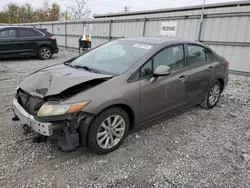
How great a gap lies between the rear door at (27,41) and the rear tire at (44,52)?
0.78 ft

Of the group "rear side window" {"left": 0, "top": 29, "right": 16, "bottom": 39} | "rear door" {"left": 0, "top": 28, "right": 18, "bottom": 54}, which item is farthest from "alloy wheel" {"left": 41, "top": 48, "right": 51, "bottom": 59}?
"rear side window" {"left": 0, "top": 29, "right": 16, "bottom": 39}

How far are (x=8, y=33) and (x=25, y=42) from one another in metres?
0.76

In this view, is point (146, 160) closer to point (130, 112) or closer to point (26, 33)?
point (130, 112)

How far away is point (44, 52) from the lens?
983cm

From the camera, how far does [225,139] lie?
10.2 ft

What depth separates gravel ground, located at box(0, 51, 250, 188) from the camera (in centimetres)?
215

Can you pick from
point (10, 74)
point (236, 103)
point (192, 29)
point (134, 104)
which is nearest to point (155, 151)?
point (134, 104)

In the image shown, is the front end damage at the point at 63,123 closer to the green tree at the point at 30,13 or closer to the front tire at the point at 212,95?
the front tire at the point at 212,95

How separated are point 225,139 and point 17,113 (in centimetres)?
316

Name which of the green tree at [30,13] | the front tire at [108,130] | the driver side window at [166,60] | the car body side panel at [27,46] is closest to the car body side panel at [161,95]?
the driver side window at [166,60]

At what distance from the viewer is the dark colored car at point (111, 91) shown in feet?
7.14

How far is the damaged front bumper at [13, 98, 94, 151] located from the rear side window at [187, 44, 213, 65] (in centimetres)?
221

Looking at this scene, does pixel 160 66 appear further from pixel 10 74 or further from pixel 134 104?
pixel 10 74

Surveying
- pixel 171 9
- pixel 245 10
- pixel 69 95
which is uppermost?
pixel 171 9
